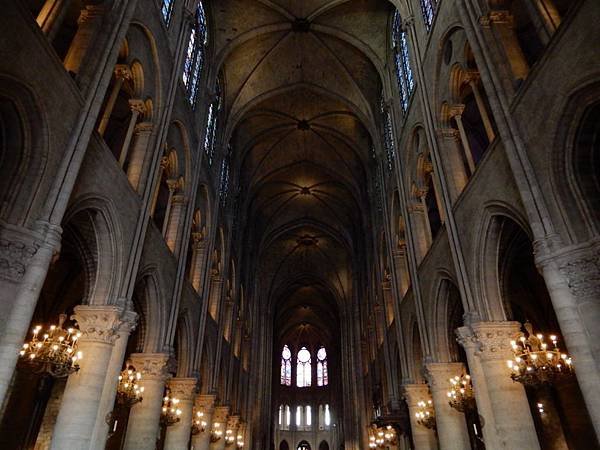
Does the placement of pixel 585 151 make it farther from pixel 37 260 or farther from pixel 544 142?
pixel 37 260

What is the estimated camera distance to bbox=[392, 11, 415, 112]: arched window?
17.7 metres

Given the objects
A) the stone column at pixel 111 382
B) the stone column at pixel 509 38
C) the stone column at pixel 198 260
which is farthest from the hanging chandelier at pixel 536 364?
the stone column at pixel 198 260

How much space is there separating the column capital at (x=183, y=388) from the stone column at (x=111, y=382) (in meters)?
6.16

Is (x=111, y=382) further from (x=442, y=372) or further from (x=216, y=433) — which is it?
(x=216, y=433)

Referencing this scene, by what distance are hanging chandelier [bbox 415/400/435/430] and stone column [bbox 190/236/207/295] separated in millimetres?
8974

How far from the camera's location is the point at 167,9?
49.5ft

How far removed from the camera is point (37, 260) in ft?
Result: 23.0

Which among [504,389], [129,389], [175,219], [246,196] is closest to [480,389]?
[504,389]

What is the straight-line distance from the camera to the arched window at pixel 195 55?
17342 mm

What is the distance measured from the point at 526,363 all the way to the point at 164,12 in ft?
46.3

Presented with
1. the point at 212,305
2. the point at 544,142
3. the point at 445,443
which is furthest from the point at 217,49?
the point at 445,443

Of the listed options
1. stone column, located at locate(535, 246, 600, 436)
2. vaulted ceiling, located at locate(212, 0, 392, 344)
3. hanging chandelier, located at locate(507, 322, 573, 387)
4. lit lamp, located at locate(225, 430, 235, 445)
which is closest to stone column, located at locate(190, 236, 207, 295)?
vaulted ceiling, located at locate(212, 0, 392, 344)

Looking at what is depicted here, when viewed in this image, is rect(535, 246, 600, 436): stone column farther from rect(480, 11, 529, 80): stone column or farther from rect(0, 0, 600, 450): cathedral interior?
rect(480, 11, 529, 80): stone column

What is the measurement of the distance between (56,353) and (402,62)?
16004 millimetres
